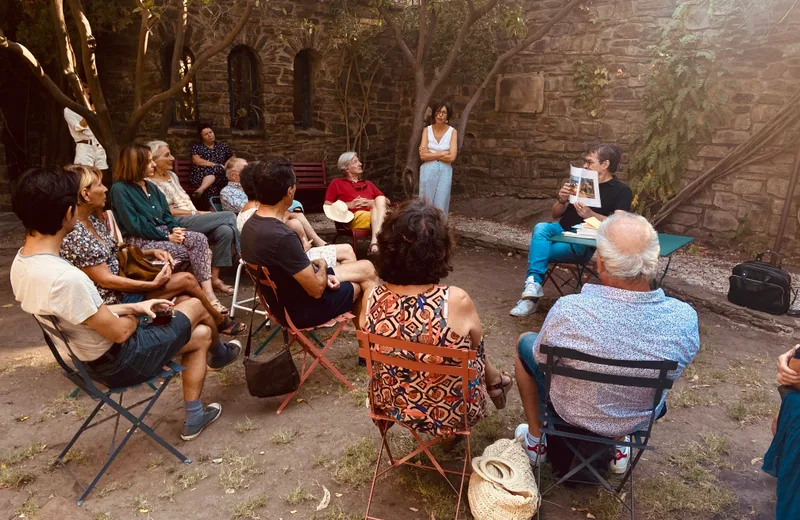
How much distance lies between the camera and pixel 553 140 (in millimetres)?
8594

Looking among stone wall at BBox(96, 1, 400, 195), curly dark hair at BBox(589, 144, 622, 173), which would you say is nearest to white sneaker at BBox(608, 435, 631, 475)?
curly dark hair at BBox(589, 144, 622, 173)

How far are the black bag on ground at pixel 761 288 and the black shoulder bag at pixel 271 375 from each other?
383cm

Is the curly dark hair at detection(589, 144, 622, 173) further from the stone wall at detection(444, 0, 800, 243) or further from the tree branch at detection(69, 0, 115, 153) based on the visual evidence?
the tree branch at detection(69, 0, 115, 153)

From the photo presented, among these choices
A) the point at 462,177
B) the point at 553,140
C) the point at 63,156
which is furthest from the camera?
the point at 462,177

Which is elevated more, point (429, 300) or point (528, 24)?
point (528, 24)

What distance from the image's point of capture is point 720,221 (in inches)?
Result: 283

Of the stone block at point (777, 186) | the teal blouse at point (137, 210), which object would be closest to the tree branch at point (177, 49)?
the teal blouse at point (137, 210)

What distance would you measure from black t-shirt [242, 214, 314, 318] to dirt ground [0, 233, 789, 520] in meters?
0.73

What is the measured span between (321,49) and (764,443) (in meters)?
7.74

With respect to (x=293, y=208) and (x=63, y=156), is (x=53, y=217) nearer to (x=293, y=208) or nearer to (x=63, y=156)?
(x=293, y=208)

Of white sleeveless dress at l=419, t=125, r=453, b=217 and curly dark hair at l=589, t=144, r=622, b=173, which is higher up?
curly dark hair at l=589, t=144, r=622, b=173

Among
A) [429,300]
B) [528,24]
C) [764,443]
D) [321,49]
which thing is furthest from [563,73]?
[429,300]

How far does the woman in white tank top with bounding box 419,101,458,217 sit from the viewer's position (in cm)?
691

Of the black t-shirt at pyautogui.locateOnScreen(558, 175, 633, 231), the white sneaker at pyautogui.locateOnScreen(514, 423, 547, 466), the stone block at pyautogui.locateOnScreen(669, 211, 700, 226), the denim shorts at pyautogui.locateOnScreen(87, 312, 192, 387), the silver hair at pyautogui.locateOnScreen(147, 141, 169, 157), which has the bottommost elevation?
the white sneaker at pyautogui.locateOnScreen(514, 423, 547, 466)
